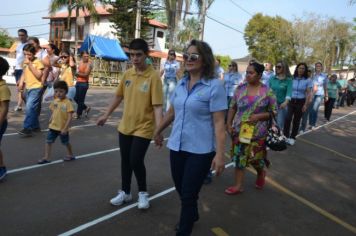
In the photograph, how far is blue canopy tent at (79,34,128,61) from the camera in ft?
90.5

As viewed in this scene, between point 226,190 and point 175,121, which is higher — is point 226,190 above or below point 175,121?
below

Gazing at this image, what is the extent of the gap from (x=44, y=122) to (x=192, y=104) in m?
6.97

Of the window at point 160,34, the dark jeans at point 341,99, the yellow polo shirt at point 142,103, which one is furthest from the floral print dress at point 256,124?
the window at point 160,34

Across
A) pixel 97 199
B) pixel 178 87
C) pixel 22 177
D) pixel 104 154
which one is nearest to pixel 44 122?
pixel 104 154

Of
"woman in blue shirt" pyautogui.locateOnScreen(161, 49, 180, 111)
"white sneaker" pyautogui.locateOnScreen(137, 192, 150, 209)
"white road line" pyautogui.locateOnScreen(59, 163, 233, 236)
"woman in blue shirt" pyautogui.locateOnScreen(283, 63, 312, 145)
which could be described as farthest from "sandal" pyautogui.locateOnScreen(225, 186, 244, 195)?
"woman in blue shirt" pyautogui.locateOnScreen(161, 49, 180, 111)

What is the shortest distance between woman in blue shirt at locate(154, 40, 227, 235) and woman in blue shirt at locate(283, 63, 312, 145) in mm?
5977

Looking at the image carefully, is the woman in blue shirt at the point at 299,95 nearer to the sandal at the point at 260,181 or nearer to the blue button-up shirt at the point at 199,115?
the sandal at the point at 260,181

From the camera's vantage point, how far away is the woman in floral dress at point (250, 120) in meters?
5.35

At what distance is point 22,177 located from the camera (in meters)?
5.57

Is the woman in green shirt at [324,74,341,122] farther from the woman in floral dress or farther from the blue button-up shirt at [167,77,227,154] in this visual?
the blue button-up shirt at [167,77,227,154]

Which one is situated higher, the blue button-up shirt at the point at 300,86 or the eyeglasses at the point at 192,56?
the eyeglasses at the point at 192,56

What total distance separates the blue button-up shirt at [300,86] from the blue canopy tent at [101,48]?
20.3 metres

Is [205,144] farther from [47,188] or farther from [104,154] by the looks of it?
[104,154]

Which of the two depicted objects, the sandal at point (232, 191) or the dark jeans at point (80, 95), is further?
the dark jeans at point (80, 95)
